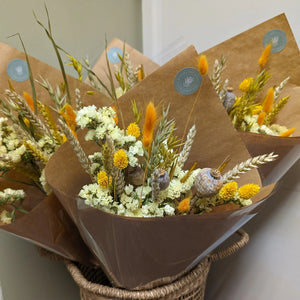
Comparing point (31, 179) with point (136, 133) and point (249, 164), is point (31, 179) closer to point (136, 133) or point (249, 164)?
point (136, 133)

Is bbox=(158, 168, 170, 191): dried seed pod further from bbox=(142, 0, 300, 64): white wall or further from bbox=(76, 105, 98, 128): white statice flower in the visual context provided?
bbox=(142, 0, 300, 64): white wall

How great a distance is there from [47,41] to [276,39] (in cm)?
63

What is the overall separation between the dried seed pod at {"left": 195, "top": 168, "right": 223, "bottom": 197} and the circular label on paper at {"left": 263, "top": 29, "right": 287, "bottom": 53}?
1.59 feet

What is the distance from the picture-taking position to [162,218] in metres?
0.45

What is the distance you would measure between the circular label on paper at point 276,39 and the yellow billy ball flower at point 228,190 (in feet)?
1.61

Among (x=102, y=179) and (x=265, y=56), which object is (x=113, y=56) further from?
(x=102, y=179)

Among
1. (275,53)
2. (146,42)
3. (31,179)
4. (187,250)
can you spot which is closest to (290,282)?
(187,250)

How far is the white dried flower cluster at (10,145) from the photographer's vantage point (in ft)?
1.82

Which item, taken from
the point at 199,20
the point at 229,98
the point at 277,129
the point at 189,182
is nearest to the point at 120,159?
the point at 189,182

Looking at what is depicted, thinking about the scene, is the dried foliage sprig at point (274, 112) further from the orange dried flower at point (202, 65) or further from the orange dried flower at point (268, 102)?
the orange dried flower at point (202, 65)

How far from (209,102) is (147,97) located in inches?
4.9

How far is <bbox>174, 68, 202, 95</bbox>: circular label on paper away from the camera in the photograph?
57 centimetres

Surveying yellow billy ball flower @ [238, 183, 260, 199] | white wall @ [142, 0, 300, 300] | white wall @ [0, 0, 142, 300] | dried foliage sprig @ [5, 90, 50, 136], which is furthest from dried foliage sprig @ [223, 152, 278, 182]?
white wall @ [0, 0, 142, 300]

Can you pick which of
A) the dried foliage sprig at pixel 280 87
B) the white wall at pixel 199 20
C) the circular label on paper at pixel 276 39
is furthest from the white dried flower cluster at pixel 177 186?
the white wall at pixel 199 20
